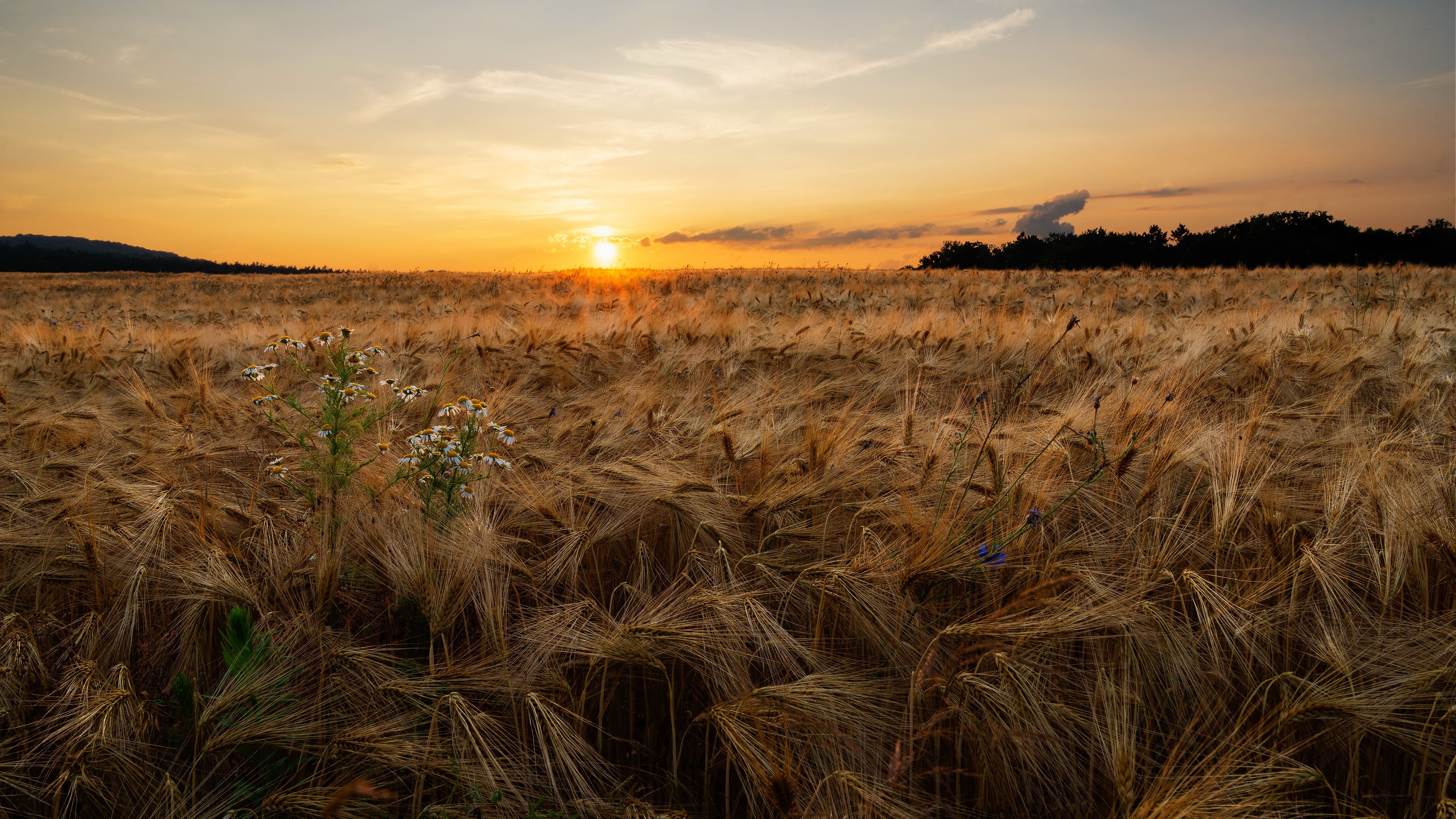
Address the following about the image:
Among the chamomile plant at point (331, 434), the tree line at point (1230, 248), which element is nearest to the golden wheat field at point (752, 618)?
the chamomile plant at point (331, 434)

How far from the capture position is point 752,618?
150 centimetres

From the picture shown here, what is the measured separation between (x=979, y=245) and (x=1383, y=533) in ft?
124

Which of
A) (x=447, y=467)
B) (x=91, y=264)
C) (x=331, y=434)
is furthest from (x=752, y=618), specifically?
(x=91, y=264)

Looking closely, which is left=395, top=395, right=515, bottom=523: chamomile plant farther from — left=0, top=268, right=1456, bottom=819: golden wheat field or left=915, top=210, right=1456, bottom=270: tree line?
left=915, top=210, right=1456, bottom=270: tree line

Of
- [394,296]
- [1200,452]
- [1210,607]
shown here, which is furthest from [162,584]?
[394,296]

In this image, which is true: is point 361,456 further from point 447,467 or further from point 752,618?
point 752,618

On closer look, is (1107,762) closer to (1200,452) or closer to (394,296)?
(1200,452)

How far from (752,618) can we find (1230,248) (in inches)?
1675

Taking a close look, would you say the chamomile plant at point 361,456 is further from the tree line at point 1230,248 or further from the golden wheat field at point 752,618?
the tree line at point 1230,248

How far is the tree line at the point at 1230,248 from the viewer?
29.6m

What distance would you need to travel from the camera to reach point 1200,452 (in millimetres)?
2098

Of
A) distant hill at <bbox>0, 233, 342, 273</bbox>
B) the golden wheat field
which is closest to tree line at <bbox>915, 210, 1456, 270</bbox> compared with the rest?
the golden wheat field

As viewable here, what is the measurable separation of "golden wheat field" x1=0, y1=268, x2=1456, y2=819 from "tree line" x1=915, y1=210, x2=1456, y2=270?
88.6 ft

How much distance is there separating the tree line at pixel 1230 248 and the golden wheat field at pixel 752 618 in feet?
88.6
